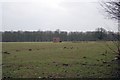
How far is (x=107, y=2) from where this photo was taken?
51.1 ft

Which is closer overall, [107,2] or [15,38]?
[107,2]

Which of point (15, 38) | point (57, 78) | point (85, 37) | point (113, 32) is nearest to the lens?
point (57, 78)

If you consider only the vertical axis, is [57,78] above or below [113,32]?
below

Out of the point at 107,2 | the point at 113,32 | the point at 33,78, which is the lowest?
the point at 33,78

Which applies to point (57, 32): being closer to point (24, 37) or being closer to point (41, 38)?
point (41, 38)

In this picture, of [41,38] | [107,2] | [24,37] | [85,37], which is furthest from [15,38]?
[107,2]

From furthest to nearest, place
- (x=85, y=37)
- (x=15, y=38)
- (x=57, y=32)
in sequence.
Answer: (x=57, y=32) < (x=85, y=37) < (x=15, y=38)

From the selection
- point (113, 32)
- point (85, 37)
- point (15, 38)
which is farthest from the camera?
point (85, 37)

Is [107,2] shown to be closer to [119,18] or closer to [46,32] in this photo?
[119,18]

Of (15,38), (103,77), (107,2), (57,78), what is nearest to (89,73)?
(103,77)

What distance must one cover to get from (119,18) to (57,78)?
5.32 metres

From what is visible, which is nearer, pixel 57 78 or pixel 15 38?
pixel 57 78

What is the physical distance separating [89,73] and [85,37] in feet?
385

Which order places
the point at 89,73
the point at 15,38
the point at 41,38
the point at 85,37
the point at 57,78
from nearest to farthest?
the point at 57,78
the point at 89,73
the point at 15,38
the point at 85,37
the point at 41,38
